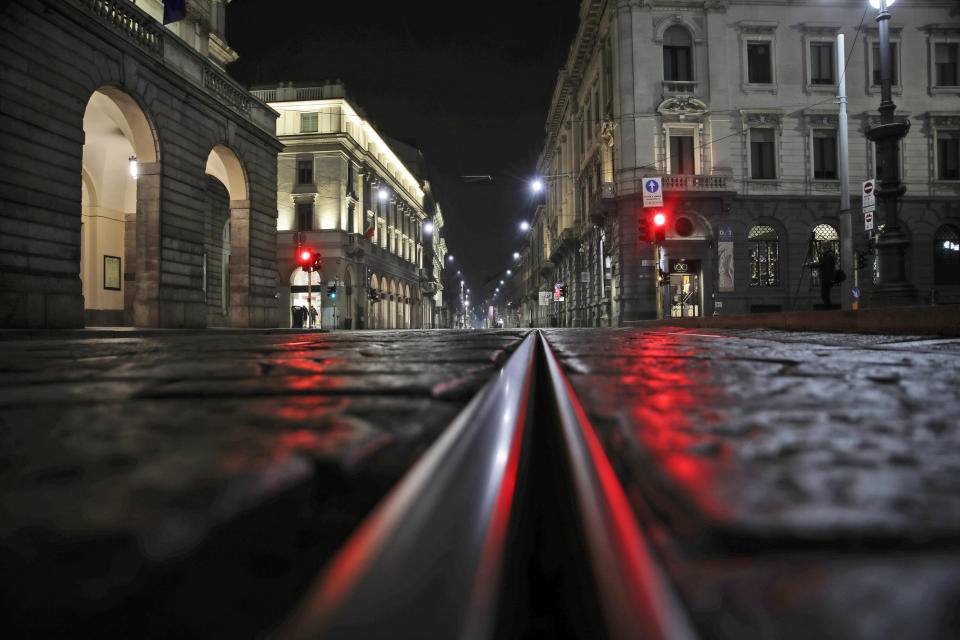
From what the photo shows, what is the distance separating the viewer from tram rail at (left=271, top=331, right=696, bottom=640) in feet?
0.70

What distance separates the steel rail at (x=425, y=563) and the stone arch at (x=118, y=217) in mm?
14483

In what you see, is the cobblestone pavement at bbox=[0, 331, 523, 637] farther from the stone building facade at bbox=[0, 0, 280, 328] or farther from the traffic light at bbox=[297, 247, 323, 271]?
the traffic light at bbox=[297, 247, 323, 271]

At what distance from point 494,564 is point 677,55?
27.2 m

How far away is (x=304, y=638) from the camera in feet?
0.68

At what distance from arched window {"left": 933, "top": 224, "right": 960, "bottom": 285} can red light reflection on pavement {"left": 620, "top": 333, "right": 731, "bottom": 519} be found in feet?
98.4

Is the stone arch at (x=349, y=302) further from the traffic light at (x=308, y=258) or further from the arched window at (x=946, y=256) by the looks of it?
the arched window at (x=946, y=256)

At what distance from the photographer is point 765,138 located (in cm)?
2327

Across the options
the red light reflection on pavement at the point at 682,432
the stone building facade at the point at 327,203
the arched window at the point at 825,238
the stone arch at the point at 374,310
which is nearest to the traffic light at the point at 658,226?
the arched window at the point at 825,238

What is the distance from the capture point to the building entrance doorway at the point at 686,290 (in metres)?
23.5

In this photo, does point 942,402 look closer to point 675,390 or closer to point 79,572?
point 675,390

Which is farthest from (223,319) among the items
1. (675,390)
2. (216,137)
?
(675,390)

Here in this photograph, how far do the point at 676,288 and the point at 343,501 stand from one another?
26.9 m

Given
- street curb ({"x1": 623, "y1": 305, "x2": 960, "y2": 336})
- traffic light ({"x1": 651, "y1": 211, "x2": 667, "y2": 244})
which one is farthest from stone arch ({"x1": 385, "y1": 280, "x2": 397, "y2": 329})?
street curb ({"x1": 623, "y1": 305, "x2": 960, "y2": 336})

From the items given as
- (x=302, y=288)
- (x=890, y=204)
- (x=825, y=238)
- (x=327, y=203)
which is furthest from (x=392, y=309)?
(x=890, y=204)
